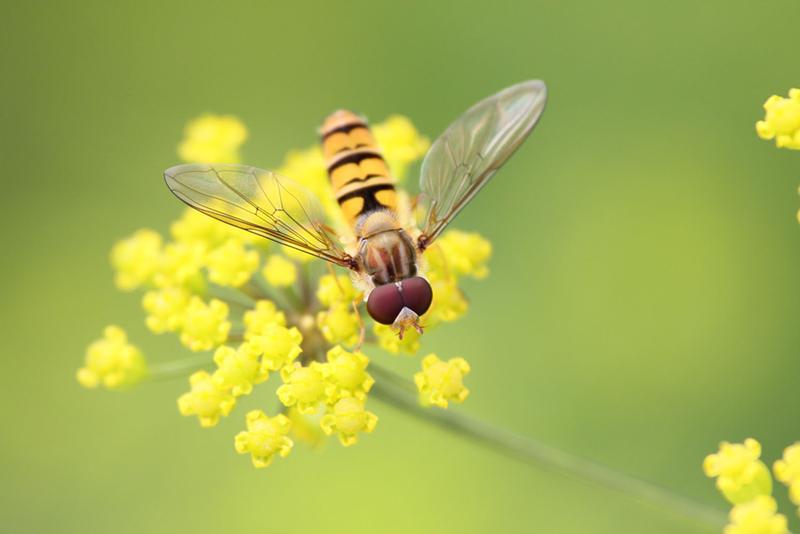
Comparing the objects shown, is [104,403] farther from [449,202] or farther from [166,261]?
[449,202]

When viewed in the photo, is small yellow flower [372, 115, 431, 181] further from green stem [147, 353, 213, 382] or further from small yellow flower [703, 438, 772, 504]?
small yellow flower [703, 438, 772, 504]

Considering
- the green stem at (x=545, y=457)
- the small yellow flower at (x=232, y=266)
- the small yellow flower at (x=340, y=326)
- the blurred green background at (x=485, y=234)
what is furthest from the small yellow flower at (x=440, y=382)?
the blurred green background at (x=485, y=234)

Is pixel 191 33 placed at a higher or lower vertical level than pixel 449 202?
higher

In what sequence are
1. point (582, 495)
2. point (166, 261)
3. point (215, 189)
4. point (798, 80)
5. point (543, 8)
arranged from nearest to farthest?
point (215, 189), point (166, 261), point (582, 495), point (798, 80), point (543, 8)

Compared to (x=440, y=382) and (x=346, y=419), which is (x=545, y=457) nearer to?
(x=440, y=382)

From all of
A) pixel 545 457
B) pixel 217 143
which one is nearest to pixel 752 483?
pixel 545 457

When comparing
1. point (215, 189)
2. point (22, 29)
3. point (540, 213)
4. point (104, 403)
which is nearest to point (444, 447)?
point (540, 213)
